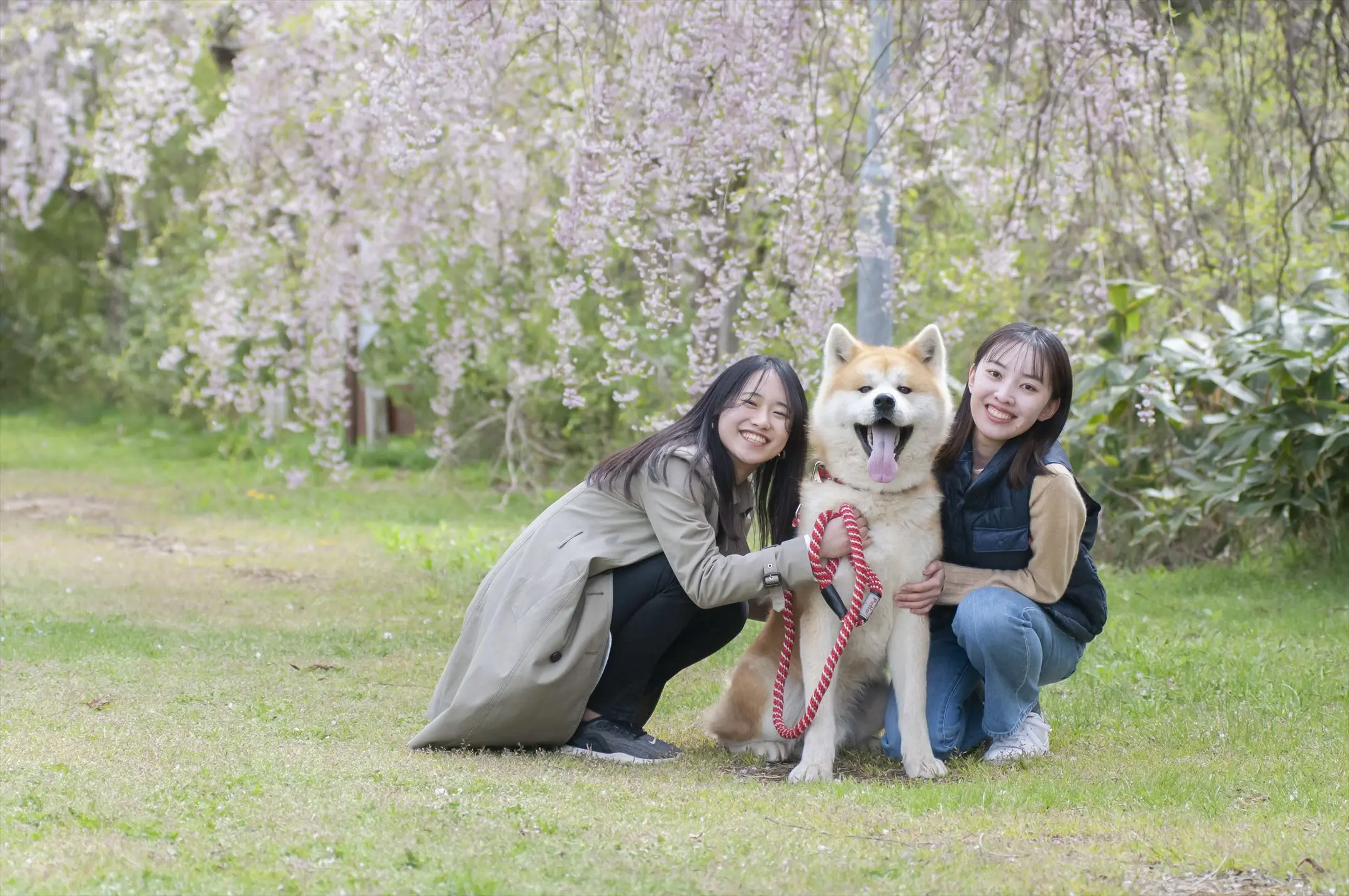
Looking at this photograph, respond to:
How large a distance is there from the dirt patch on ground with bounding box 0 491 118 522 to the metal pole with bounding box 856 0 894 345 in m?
6.16

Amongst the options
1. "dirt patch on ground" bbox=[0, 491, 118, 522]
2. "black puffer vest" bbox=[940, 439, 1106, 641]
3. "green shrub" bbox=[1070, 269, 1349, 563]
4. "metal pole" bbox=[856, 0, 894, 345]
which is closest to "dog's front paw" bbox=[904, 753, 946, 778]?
"black puffer vest" bbox=[940, 439, 1106, 641]

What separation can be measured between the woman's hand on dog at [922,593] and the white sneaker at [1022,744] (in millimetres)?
525

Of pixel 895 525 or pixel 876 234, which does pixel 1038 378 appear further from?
pixel 876 234

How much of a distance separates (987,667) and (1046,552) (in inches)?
14.2

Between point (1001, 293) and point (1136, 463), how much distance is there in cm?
167

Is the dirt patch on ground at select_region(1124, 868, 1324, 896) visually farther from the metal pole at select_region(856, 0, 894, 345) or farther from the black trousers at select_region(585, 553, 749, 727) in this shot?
the metal pole at select_region(856, 0, 894, 345)

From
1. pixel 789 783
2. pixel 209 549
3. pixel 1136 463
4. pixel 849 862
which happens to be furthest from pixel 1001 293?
pixel 849 862

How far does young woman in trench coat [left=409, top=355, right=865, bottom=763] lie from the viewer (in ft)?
12.9

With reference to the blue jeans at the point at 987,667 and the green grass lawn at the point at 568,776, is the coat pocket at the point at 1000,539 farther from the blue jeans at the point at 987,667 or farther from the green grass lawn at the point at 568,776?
the green grass lawn at the point at 568,776

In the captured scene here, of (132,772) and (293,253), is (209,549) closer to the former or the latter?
(293,253)

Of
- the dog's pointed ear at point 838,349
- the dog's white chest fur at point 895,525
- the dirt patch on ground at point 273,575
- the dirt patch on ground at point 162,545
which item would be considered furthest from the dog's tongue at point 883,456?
the dirt patch on ground at point 162,545

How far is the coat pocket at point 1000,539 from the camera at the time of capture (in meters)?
3.99

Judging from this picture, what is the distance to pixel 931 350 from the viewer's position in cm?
396

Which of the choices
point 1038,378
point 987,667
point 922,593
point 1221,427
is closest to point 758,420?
point 922,593
